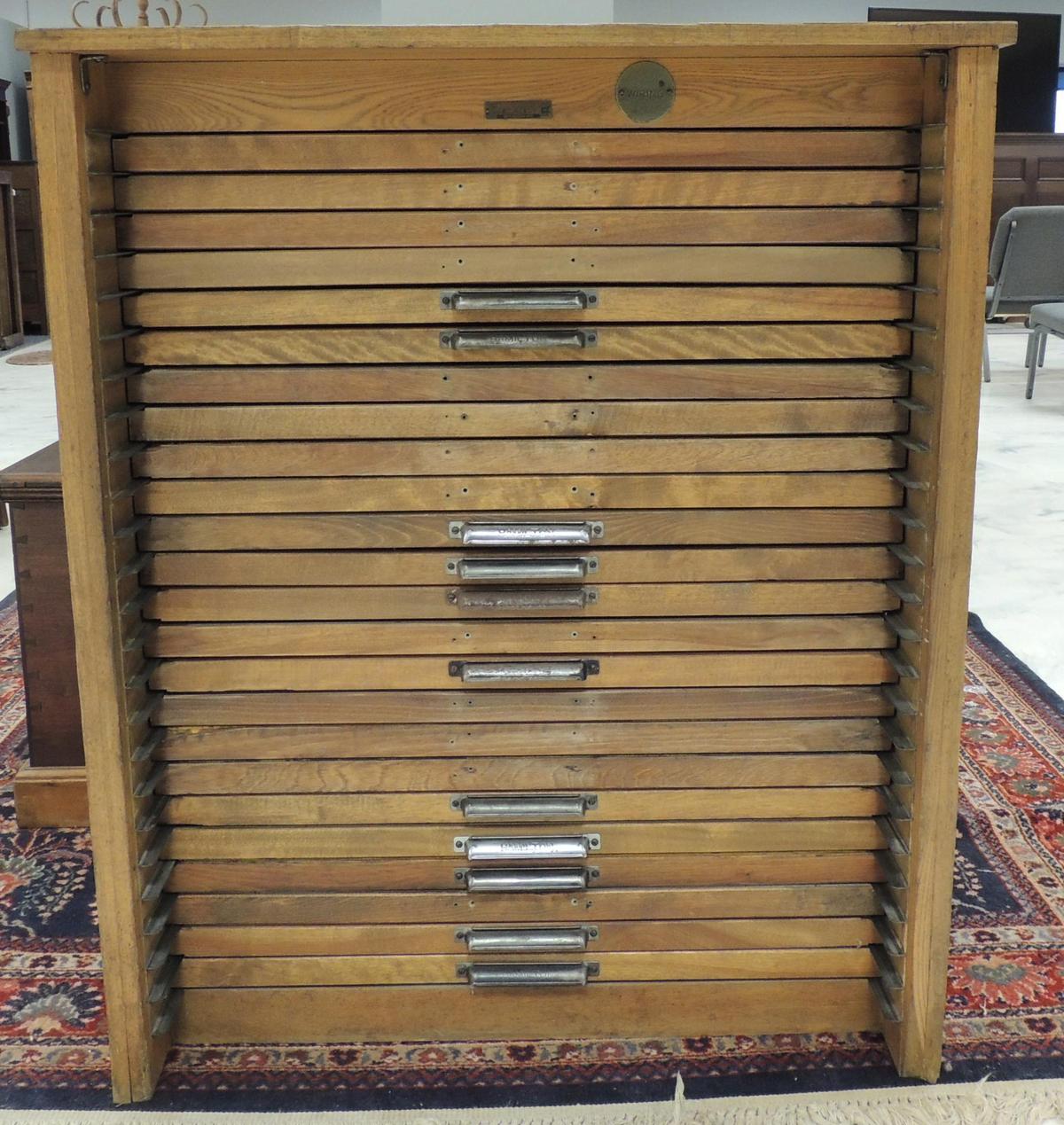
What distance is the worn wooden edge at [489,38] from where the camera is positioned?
4.82 feet

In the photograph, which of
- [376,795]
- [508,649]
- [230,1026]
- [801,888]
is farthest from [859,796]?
[230,1026]

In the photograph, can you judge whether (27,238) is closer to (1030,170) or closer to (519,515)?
(1030,170)

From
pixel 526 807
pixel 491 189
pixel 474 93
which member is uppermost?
pixel 474 93

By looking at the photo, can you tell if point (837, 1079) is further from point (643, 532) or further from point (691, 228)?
point (691, 228)

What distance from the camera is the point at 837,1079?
1.83 metres

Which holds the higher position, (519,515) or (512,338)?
(512,338)

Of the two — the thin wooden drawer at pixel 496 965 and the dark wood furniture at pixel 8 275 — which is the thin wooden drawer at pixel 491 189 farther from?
the dark wood furniture at pixel 8 275

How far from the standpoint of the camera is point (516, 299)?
1.63 meters

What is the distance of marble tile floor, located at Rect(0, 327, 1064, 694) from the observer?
3.79 m

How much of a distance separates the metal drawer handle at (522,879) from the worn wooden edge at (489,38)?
1015mm

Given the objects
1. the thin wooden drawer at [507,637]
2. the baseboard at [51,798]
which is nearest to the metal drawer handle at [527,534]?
the thin wooden drawer at [507,637]

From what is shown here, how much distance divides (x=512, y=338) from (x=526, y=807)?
60cm

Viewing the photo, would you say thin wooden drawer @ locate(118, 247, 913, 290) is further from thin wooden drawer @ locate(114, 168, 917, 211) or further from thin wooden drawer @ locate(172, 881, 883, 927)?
thin wooden drawer @ locate(172, 881, 883, 927)

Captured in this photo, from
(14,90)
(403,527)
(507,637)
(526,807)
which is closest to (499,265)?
(403,527)
